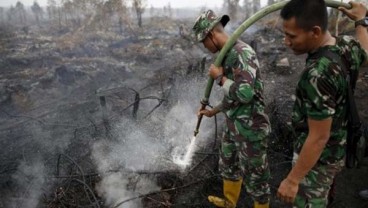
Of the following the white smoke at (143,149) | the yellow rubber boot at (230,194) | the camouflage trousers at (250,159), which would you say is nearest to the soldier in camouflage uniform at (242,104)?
the camouflage trousers at (250,159)

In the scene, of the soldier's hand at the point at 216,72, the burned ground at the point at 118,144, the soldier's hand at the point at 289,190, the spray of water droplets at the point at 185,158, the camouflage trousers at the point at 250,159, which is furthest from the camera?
the spray of water droplets at the point at 185,158

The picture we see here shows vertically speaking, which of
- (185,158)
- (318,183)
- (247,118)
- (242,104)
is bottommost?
(185,158)

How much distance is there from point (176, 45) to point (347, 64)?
56.6 ft

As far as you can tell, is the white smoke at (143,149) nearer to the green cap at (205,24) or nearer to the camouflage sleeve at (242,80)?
the camouflage sleeve at (242,80)

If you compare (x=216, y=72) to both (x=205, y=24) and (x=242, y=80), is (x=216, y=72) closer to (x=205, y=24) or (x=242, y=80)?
(x=242, y=80)

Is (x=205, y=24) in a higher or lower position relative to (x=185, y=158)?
higher

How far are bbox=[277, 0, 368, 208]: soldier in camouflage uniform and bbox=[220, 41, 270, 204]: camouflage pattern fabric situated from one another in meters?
0.64

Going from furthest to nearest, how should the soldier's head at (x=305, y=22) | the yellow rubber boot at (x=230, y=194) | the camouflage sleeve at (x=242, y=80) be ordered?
the yellow rubber boot at (x=230, y=194), the camouflage sleeve at (x=242, y=80), the soldier's head at (x=305, y=22)

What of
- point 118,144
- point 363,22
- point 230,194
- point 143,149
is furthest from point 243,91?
point 118,144

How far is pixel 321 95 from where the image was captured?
5.76ft

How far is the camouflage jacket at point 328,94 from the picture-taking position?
175 cm

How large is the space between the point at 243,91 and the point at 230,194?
1360 millimetres

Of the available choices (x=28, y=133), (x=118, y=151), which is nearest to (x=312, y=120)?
(x=118, y=151)

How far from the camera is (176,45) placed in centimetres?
1877
